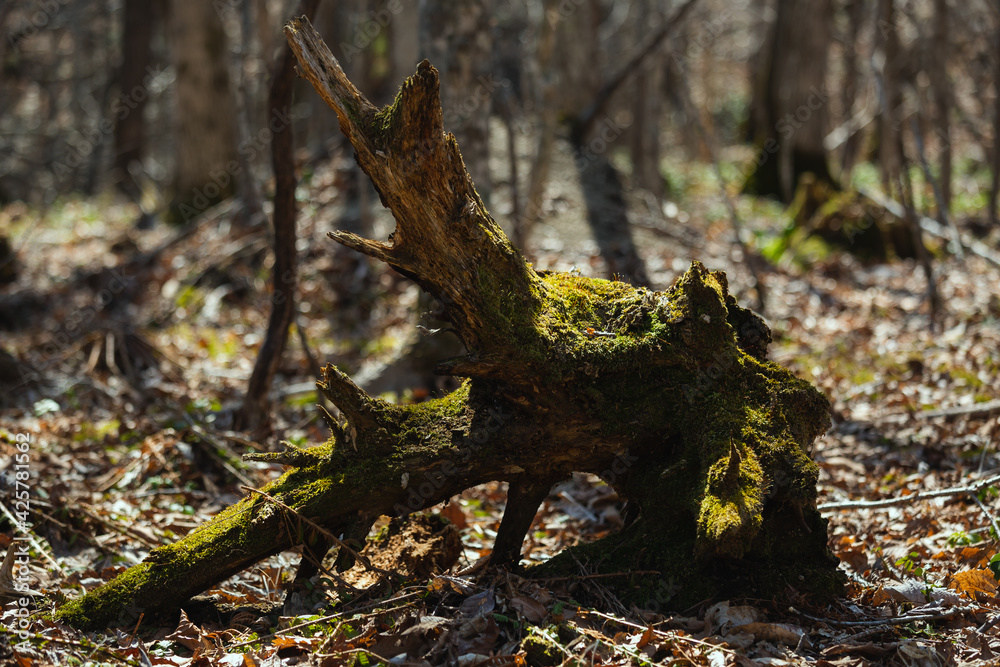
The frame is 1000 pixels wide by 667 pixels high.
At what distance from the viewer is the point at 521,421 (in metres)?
3.47

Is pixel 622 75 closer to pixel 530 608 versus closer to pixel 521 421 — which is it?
pixel 521 421

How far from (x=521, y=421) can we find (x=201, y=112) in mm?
10131

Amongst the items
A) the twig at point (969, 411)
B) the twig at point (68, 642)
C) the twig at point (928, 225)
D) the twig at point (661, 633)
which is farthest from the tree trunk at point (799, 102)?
the twig at point (68, 642)

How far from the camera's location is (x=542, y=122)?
A: 7.80 m

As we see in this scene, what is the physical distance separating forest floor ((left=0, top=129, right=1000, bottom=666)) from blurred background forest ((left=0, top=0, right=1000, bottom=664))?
36 millimetres

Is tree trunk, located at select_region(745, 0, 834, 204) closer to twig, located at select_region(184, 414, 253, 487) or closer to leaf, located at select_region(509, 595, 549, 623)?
twig, located at select_region(184, 414, 253, 487)

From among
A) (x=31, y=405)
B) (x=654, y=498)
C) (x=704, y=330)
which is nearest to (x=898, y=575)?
(x=654, y=498)

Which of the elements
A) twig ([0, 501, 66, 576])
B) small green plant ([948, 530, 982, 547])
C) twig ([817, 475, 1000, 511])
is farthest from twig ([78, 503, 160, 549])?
small green plant ([948, 530, 982, 547])

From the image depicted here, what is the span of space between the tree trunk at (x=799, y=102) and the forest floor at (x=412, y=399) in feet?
7.62

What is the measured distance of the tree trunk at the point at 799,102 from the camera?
1227 cm

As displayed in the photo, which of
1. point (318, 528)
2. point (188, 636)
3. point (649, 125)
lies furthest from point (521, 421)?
point (649, 125)

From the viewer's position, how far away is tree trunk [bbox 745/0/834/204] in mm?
12266

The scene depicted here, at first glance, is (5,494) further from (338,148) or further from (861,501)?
(338,148)

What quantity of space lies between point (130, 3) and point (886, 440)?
16636 mm
